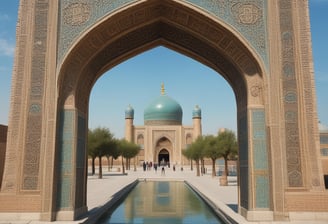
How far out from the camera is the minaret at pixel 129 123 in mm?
38206

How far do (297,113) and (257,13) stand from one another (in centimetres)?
197

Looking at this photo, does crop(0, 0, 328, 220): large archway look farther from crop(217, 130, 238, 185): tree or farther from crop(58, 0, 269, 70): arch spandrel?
crop(217, 130, 238, 185): tree

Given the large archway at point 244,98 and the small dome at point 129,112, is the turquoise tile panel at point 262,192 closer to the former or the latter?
the large archway at point 244,98

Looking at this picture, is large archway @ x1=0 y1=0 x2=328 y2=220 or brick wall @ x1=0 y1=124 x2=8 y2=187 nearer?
large archway @ x1=0 y1=0 x2=328 y2=220

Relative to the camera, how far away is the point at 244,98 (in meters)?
6.67

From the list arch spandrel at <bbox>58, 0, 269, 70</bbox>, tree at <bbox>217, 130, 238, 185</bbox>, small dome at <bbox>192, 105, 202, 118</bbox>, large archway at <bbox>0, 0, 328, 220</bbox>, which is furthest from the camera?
small dome at <bbox>192, 105, 202, 118</bbox>

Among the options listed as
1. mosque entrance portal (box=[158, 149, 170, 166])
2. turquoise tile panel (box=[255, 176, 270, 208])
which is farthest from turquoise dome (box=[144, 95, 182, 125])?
turquoise tile panel (box=[255, 176, 270, 208])

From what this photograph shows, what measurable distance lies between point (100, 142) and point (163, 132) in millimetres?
19485

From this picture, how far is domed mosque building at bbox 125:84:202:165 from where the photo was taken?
125 ft

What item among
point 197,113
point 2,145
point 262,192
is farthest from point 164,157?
point 262,192

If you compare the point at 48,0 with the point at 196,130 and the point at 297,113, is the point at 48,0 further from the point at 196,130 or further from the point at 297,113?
the point at 196,130

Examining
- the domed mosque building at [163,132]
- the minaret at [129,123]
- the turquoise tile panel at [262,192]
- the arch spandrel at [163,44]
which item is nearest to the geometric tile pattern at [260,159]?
the turquoise tile panel at [262,192]

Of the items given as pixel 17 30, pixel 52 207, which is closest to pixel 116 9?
pixel 17 30

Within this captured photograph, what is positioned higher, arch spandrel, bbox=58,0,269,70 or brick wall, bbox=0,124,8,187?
arch spandrel, bbox=58,0,269,70
